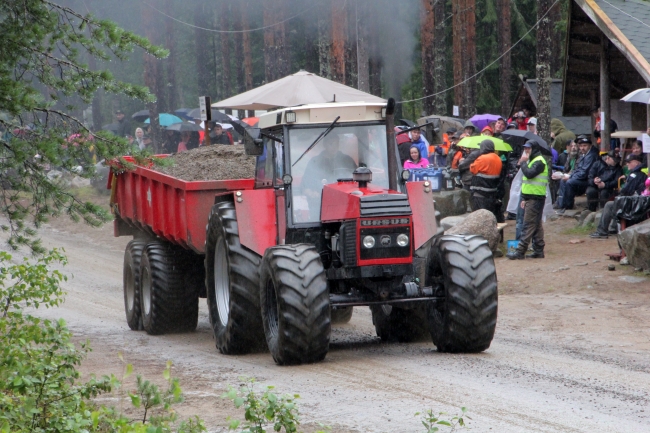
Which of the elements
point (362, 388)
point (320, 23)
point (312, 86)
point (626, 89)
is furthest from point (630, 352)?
point (320, 23)

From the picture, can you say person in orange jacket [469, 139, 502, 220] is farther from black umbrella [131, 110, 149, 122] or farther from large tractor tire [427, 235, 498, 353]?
black umbrella [131, 110, 149, 122]

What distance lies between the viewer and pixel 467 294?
8.03 meters

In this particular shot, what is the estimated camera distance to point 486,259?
26.8ft

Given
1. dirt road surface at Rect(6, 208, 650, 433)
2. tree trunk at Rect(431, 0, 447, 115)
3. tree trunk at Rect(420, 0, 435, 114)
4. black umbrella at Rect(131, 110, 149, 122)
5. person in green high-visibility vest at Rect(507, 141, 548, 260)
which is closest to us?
dirt road surface at Rect(6, 208, 650, 433)

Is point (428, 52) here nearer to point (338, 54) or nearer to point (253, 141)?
point (338, 54)

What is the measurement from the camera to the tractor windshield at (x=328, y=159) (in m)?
8.70

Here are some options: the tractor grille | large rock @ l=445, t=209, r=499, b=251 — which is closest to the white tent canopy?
large rock @ l=445, t=209, r=499, b=251

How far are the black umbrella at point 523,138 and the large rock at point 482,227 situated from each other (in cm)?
138

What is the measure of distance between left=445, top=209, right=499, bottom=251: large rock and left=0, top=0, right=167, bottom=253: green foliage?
7.75 m

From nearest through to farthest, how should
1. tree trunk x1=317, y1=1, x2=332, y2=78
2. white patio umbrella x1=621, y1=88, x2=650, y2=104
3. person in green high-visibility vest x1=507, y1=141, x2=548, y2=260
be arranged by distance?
person in green high-visibility vest x1=507, y1=141, x2=548, y2=260 → white patio umbrella x1=621, y1=88, x2=650, y2=104 → tree trunk x1=317, y1=1, x2=332, y2=78

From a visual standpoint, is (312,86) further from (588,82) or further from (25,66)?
(25,66)

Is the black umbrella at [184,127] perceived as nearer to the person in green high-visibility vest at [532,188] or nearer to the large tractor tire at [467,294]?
the person in green high-visibility vest at [532,188]

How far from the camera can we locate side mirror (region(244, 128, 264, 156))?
8.56 m

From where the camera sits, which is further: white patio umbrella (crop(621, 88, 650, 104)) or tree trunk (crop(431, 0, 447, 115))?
tree trunk (crop(431, 0, 447, 115))
